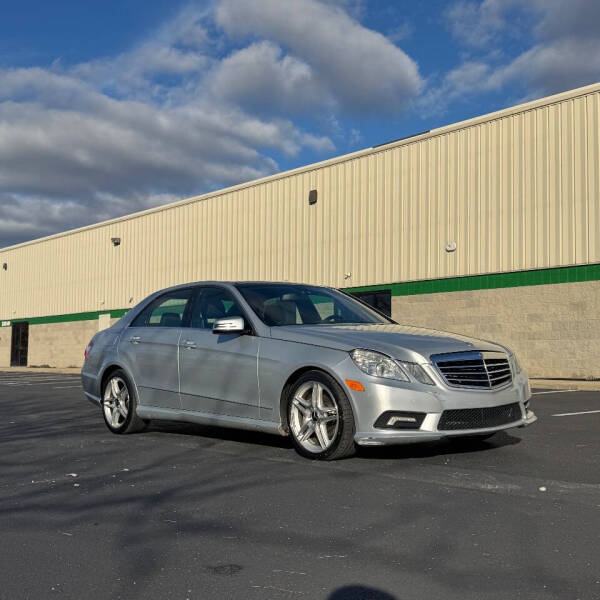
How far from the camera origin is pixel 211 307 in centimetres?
755

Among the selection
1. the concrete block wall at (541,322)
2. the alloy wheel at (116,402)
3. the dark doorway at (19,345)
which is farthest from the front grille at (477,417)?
the dark doorway at (19,345)

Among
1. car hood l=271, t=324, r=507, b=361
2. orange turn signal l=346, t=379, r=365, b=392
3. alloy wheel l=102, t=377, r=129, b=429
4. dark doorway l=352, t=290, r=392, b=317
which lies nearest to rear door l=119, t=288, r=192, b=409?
alloy wheel l=102, t=377, r=129, b=429

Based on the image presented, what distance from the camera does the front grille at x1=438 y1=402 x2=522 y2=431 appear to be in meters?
5.81

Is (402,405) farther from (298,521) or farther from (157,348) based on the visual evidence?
(157,348)

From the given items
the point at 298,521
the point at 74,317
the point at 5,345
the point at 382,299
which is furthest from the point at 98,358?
the point at 5,345

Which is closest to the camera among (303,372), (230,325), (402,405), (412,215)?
(402,405)

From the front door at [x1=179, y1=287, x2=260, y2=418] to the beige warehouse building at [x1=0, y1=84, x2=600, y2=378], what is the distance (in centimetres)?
1381

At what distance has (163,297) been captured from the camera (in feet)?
27.4

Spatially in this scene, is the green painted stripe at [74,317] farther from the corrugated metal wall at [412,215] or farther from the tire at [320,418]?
the tire at [320,418]

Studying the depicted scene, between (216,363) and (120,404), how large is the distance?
169 centimetres

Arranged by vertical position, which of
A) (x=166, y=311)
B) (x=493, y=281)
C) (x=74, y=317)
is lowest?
(x=166, y=311)

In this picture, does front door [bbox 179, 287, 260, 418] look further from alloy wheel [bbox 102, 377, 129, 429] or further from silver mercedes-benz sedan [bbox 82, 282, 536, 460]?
A: alloy wheel [bbox 102, 377, 129, 429]

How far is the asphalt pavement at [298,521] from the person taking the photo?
10.6 ft

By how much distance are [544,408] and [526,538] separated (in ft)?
25.0
